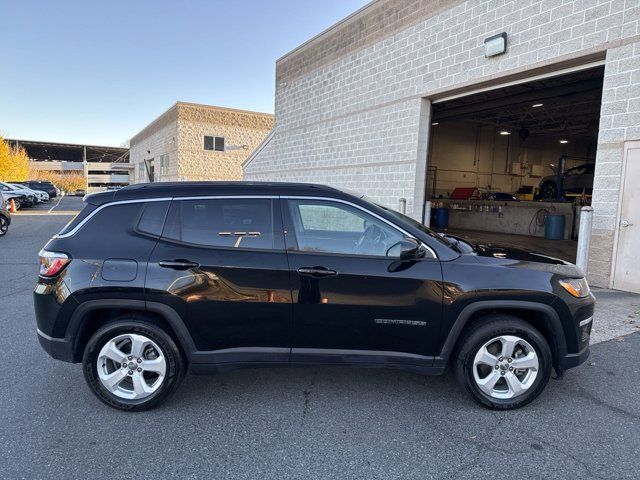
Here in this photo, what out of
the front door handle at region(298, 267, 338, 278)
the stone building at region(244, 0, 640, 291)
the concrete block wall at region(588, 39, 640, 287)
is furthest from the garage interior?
the front door handle at region(298, 267, 338, 278)

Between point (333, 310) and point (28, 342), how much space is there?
3.63 metres

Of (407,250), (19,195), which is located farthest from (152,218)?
(19,195)

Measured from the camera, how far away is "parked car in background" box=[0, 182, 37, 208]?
85.3ft

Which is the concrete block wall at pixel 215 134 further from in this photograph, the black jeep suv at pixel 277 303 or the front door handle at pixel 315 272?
the front door handle at pixel 315 272

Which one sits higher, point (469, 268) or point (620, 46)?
point (620, 46)

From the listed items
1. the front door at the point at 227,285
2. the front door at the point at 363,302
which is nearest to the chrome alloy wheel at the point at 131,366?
the front door at the point at 227,285

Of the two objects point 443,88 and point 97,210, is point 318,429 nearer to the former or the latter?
point 97,210

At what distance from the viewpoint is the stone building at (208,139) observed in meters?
32.9

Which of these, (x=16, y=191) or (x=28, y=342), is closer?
(x=28, y=342)

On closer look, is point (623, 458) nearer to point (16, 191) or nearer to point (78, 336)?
point (78, 336)

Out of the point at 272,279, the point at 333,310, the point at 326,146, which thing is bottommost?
the point at 333,310

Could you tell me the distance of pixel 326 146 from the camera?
558 inches

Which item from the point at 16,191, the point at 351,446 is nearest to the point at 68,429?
the point at 351,446

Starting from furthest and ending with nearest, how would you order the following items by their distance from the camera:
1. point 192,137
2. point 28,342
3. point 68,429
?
point 192,137, point 28,342, point 68,429
